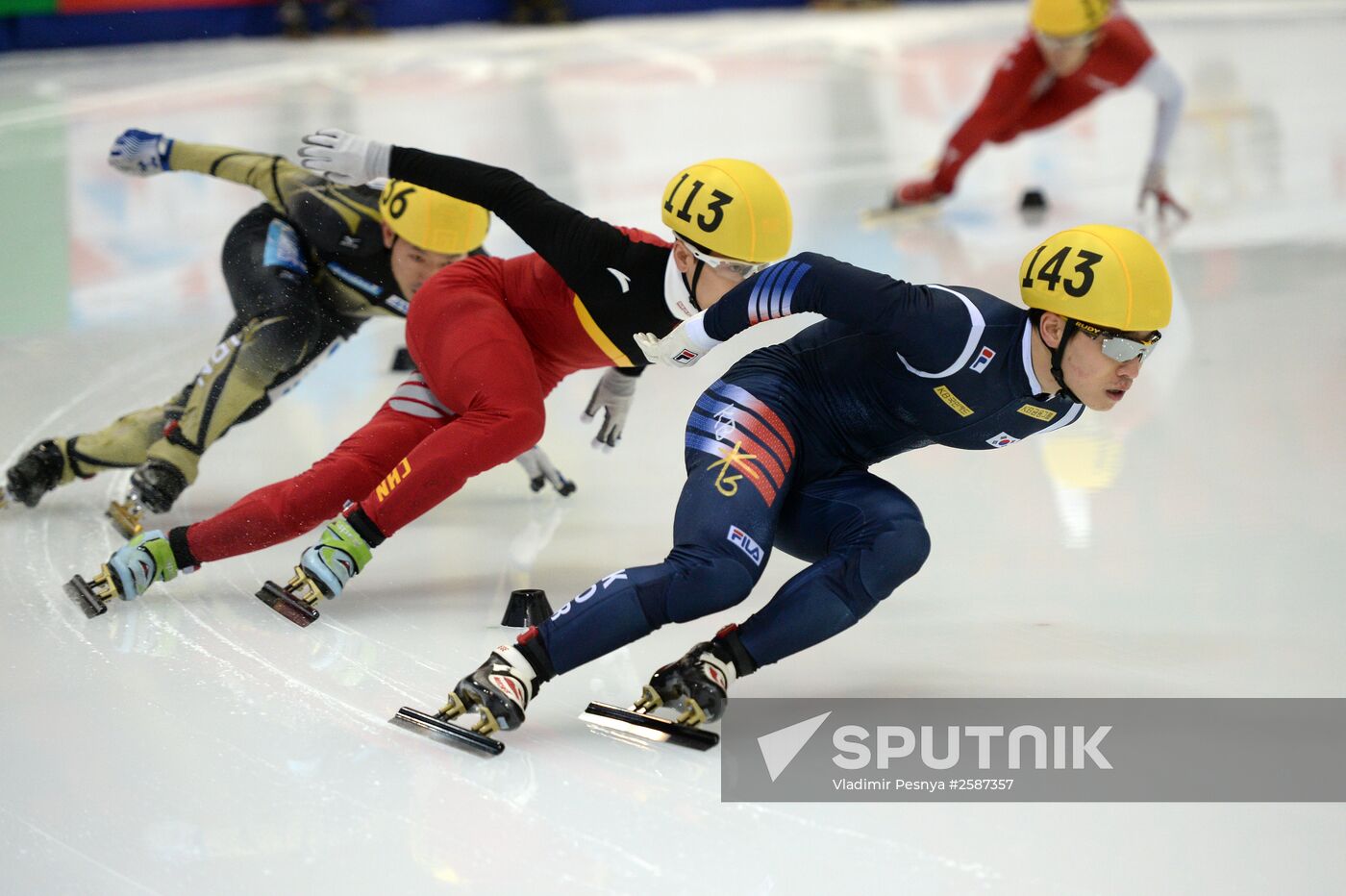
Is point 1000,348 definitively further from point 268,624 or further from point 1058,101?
point 1058,101

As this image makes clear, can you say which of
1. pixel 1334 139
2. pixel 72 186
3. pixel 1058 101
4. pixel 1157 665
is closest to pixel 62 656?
pixel 1157 665

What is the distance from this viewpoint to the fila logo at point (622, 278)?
11.5ft

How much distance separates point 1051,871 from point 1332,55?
11488 mm

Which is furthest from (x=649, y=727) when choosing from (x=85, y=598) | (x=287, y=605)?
(x=85, y=598)

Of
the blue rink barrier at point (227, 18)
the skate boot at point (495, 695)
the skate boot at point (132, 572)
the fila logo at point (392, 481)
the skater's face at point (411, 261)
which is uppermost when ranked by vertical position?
the blue rink barrier at point (227, 18)

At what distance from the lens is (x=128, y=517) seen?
391 cm

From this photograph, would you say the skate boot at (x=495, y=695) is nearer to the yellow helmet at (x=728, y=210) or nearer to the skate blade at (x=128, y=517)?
the yellow helmet at (x=728, y=210)

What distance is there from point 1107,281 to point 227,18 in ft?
39.3

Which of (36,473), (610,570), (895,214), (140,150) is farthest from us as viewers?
(895,214)

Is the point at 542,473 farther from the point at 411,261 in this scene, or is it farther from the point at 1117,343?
the point at 1117,343

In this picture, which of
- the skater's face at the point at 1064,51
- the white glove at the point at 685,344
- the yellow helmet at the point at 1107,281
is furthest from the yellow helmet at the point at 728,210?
the skater's face at the point at 1064,51

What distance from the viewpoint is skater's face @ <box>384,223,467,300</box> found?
4.06 m

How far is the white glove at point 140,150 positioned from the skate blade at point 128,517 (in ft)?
3.27

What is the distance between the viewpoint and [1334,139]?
9.12 metres
